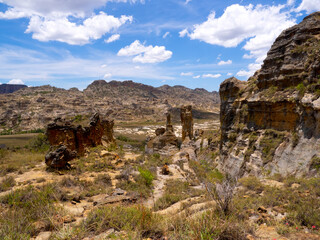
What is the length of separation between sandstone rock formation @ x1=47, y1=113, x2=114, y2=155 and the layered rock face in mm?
11902

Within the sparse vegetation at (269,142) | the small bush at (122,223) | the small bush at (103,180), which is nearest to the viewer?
the small bush at (122,223)

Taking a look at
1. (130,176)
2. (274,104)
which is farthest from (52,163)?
(274,104)

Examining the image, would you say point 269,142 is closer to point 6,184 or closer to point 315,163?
point 315,163

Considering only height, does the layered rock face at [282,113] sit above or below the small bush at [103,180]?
above

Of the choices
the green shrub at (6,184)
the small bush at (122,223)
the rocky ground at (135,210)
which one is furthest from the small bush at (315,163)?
the green shrub at (6,184)

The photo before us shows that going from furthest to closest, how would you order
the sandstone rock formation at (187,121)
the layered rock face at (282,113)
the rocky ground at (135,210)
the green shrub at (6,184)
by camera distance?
the sandstone rock formation at (187,121) < the layered rock face at (282,113) < the green shrub at (6,184) < the rocky ground at (135,210)

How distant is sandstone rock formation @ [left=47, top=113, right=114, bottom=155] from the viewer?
11.5 metres

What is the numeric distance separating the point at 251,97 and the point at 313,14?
8136 mm

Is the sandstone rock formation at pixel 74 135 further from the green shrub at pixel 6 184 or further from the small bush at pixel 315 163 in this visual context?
the small bush at pixel 315 163

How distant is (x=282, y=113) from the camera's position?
13508 millimetres

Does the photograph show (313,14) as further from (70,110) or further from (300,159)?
(70,110)

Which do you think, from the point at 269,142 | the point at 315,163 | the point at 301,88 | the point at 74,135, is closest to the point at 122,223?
the point at 74,135

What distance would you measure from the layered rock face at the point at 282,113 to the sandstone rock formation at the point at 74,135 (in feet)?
39.0

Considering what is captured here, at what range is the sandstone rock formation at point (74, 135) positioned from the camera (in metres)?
11.5
